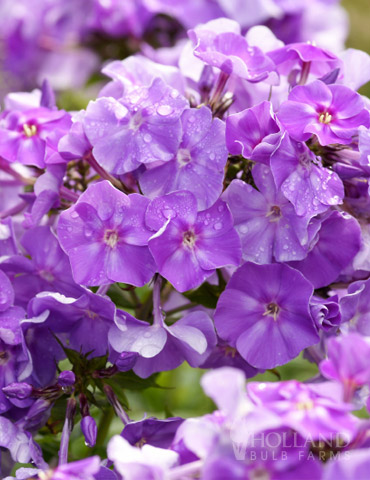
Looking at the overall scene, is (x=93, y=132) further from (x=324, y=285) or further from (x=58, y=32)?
(x=58, y=32)

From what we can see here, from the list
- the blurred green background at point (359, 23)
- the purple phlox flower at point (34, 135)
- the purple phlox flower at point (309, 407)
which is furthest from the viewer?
the blurred green background at point (359, 23)

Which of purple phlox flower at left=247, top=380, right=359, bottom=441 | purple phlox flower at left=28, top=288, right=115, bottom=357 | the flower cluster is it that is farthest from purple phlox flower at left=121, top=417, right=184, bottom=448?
purple phlox flower at left=247, top=380, right=359, bottom=441

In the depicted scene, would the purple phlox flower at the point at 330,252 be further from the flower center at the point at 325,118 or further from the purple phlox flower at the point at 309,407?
the purple phlox flower at the point at 309,407

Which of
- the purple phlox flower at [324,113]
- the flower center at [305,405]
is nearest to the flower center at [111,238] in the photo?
the purple phlox flower at [324,113]

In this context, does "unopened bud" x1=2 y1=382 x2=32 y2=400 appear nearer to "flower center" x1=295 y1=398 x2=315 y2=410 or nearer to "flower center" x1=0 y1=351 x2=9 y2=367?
"flower center" x1=0 y1=351 x2=9 y2=367

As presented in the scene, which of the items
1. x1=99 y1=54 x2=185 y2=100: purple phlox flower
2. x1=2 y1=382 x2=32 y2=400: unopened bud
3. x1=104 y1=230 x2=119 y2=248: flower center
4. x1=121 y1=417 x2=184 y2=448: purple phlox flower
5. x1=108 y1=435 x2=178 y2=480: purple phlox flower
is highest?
x1=99 y1=54 x2=185 y2=100: purple phlox flower

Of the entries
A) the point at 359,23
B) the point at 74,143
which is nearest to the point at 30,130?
the point at 74,143
